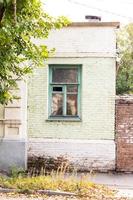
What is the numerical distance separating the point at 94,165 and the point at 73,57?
3.57m

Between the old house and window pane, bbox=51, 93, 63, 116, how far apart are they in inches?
1.3

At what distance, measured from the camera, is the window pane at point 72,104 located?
17.1m

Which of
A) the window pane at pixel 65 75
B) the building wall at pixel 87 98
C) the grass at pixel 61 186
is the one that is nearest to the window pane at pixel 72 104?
the building wall at pixel 87 98

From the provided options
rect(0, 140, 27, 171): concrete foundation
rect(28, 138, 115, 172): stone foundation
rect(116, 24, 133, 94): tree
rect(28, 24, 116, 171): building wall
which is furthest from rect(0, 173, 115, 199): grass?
rect(116, 24, 133, 94): tree

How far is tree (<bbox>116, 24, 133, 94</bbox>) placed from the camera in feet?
130

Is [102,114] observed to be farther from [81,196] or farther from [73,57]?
[81,196]

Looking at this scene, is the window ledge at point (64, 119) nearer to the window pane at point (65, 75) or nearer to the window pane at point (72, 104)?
the window pane at point (72, 104)

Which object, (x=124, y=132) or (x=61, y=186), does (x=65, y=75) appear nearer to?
(x=124, y=132)

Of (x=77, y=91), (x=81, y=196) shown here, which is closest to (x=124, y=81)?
(x=77, y=91)

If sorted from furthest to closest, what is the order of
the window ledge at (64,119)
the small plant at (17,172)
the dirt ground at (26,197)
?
the window ledge at (64,119), the small plant at (17,172), the dirt ground at (26,197)

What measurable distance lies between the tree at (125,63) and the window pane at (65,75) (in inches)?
824

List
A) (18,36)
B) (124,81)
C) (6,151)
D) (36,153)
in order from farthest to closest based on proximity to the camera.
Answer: (124,81)
(36,153)
(6,151)
(18,36)

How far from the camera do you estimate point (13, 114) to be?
16000 mm

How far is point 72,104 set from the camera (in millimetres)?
17109
